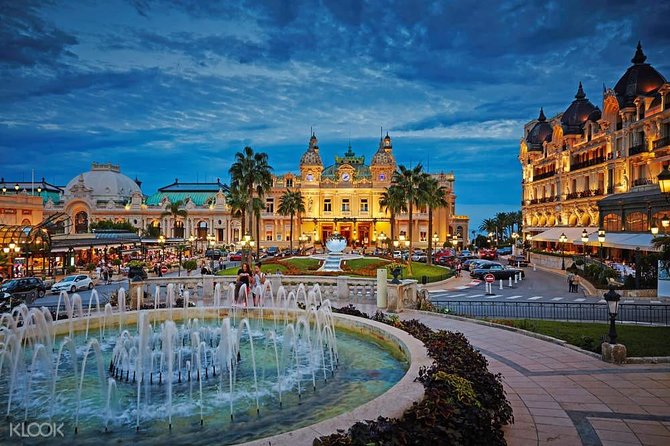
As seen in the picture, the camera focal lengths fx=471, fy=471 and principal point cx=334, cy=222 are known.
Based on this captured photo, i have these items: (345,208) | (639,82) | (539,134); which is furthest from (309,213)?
(639,82)

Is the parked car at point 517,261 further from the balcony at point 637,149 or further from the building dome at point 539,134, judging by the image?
the building dome at point 539,134

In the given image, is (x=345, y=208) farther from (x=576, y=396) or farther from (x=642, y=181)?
(x=576, y=396)

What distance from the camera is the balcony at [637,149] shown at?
149 feet

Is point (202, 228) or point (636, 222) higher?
point (202, 228)

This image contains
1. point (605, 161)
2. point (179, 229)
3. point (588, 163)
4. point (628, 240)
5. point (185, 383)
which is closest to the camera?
point (185, 383)

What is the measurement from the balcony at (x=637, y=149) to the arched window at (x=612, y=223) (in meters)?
6.40

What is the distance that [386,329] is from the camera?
1408 cm

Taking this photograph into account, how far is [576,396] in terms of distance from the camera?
9.80m

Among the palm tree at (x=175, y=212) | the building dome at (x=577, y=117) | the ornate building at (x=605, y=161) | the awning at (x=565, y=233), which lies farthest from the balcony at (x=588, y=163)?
the palm tree at (x=175, y=212)

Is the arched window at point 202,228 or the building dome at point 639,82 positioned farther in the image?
the arched window at point 202,228

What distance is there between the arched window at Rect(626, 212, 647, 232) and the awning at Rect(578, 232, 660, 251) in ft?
2.47

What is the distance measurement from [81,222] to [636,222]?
105 meters

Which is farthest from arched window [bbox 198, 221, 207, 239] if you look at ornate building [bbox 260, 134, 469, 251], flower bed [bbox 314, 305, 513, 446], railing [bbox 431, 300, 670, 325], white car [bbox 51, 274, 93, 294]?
flower bed [bbox 314, 305, 513, 446]

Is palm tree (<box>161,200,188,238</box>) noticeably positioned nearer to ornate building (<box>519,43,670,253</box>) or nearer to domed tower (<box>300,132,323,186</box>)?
domed tower (<box>300,132,323,186</box>)
